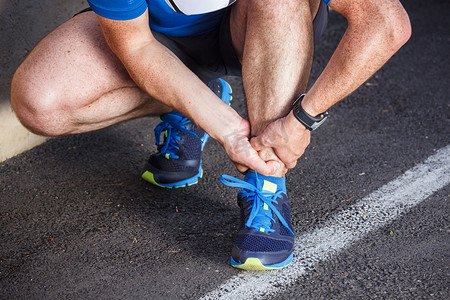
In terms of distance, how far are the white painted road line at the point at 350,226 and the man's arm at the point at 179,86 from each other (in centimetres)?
32

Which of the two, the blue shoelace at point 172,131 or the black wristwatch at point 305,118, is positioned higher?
the black wristwatch at point 305,118

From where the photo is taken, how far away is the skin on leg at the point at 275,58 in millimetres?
1750

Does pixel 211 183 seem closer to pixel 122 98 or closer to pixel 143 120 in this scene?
pixel 122 98

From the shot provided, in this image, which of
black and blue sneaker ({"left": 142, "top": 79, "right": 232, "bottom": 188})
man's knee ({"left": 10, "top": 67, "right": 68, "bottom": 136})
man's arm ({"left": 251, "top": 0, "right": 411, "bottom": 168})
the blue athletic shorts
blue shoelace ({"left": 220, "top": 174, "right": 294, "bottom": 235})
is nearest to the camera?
man's arm ({"left": 251, "top": 0, "right": 411, "bottom": 168})

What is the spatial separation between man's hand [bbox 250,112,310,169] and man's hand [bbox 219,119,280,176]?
0.03 metres

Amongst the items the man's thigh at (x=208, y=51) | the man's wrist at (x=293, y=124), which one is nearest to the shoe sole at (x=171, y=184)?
the man's thigh at (x=208, y=51)

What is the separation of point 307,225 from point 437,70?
183cm

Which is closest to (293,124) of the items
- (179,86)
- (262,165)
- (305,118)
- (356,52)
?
(305,118)

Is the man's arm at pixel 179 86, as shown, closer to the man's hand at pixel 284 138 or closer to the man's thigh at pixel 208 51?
the man's hand at pixel 284 138

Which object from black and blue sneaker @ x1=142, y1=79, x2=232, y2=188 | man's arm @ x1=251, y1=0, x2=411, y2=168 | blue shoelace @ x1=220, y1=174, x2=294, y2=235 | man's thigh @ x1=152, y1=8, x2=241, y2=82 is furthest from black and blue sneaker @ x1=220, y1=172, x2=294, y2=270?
man's thigh @ x1=152, y1=8, x2=241, y2=82

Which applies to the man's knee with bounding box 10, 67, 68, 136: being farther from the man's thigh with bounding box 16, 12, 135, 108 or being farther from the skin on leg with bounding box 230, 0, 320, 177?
the skin on leg with bounding box 230, 0, 320, 177

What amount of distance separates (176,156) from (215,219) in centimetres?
33

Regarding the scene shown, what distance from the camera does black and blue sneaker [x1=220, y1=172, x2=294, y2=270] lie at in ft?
5.45

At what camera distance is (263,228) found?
5.59 ft
